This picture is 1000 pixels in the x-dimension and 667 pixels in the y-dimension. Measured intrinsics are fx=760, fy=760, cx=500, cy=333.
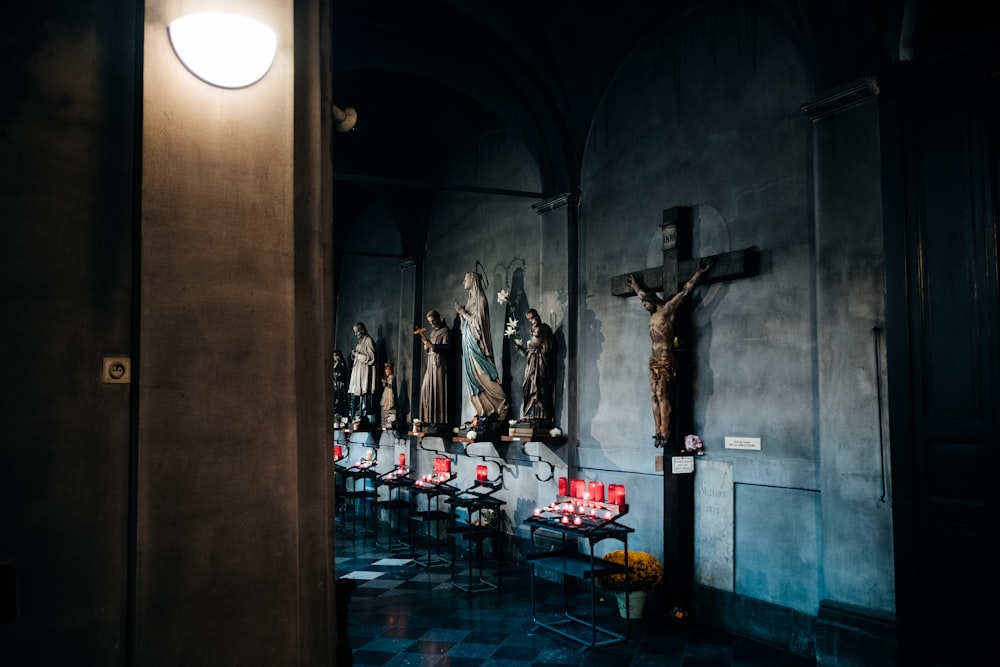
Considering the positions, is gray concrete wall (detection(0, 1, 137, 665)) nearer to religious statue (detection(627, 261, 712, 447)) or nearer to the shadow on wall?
religious statue (detection(627, 261, 712, 447))

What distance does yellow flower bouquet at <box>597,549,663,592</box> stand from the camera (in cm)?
636

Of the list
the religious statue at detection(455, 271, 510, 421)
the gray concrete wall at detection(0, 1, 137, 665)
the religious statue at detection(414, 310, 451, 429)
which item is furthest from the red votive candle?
the gray concrete wall at detection(0, 1, 137, 665)

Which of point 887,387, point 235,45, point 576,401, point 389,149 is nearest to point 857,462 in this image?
point 887,387

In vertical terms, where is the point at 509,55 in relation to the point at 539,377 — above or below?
above

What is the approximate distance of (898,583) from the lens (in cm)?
489

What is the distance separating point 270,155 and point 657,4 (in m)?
5.87

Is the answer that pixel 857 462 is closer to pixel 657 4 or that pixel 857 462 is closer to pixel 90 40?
pixel 657 4

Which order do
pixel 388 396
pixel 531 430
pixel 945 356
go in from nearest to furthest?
pixel 945 356 → pixel 531 430 → pixel 388 396

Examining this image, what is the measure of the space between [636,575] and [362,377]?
283 inches

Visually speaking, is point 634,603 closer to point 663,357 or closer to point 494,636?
point 494,636

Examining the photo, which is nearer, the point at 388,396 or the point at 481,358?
the point at 481,358

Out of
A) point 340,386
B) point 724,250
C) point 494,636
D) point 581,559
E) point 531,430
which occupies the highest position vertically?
point 724,250

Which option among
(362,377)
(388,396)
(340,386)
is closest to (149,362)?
(388,396)

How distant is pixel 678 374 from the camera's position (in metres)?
6.62
